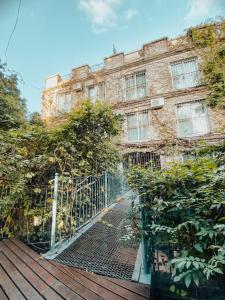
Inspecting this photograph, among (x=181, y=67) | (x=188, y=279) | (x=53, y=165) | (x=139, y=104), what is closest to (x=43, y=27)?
(x=53, y=165)

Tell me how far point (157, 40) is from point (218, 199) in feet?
40.5

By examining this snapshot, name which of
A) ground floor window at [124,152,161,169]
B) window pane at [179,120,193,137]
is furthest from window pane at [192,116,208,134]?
ground floor window at [124,152,161,169]

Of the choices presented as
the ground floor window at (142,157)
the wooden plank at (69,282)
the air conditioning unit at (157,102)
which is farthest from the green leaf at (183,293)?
the air conditioning unit at (157,102)

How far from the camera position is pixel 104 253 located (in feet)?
9.27

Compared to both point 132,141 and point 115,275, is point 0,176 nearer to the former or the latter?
point 115,275

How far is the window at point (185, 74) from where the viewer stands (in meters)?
9.93

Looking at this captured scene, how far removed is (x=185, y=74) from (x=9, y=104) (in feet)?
32.1

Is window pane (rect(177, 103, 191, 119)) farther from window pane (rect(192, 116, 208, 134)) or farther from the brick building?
window pane (rect(192, 116, 208, 134))

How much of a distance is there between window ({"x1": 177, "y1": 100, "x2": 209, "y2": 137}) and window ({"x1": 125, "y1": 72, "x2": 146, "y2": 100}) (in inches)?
101

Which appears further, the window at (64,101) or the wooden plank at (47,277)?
the window at (64,101)

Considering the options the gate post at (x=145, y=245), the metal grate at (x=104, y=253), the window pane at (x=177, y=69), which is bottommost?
the metal grate at (x=104, y=253)

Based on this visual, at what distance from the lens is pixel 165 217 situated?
1.91 metres

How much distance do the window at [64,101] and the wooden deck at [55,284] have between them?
37.5 feet

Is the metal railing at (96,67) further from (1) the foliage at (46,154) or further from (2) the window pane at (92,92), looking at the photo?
(1) the foliage at (46,154)
